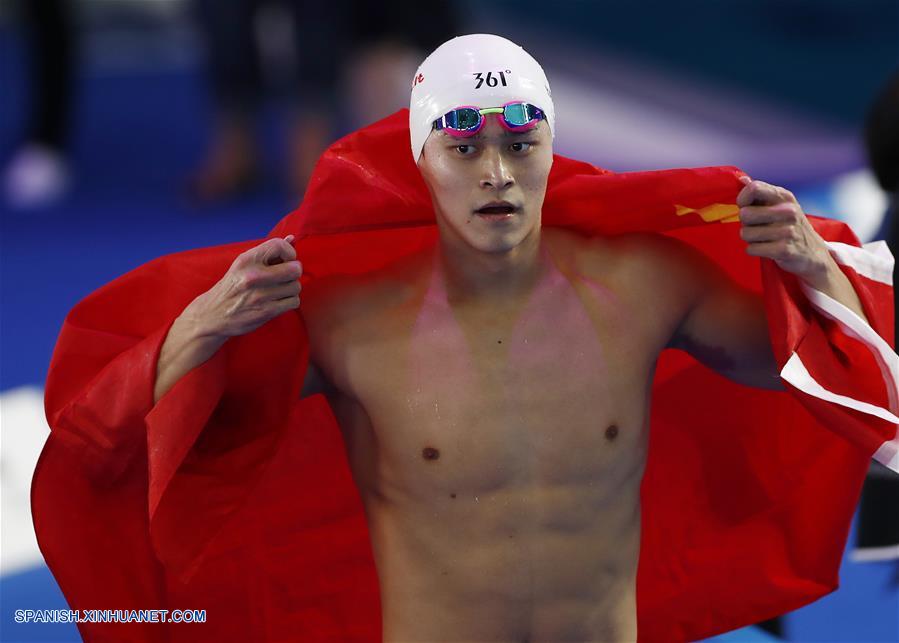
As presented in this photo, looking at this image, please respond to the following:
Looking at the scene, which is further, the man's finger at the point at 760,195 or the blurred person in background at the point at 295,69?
the blurred person in background at the point at 295,69

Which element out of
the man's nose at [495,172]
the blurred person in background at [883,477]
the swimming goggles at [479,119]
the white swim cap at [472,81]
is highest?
the white swim cap at [472,81]

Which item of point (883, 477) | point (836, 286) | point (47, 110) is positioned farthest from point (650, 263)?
point (47, 110)

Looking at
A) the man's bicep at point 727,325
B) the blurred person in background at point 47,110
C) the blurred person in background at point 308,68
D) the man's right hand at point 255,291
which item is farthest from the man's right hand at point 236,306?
the blurred person in background at point 47,110

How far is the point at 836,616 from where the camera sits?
2.47 metres

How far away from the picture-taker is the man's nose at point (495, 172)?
165 centimetres

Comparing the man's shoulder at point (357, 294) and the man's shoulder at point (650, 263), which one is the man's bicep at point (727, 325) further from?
the man's shoulder at point (357, 294)

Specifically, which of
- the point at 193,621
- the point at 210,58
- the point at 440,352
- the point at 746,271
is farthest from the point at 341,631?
the point at 210,58

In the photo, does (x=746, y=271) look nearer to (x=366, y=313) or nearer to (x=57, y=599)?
(x=366, y=313)

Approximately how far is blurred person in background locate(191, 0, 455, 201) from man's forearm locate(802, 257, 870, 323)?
9.16 feet

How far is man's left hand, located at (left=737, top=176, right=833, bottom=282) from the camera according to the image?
1.68 metres

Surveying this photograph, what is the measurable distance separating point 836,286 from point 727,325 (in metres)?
0.14

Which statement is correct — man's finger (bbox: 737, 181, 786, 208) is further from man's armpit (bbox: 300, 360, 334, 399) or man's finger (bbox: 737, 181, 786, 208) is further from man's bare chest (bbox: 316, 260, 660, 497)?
man's armpit (bbox: 300, 360, 334, 399)

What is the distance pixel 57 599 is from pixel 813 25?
5.55m

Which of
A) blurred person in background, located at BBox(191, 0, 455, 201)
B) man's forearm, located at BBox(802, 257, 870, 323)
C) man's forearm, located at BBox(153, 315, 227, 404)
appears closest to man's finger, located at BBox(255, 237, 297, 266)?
man's forearm, located at BBox(153, 315, 227, 404)
